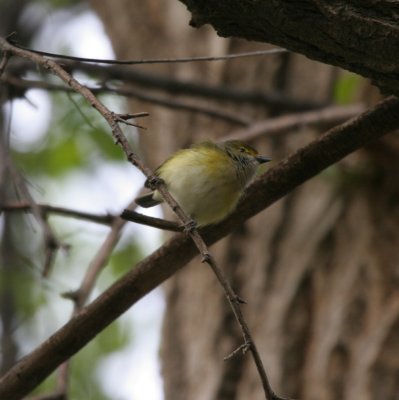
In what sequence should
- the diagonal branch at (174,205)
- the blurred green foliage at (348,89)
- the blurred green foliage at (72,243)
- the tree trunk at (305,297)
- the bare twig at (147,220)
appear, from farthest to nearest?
the blurred green foliage at (72,243), the blurred green foliage at (348,89), the tree trunk at (305,297), the bare twig at (147,220), the diagonal branch at (174,205)

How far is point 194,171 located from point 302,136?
1.71 meters

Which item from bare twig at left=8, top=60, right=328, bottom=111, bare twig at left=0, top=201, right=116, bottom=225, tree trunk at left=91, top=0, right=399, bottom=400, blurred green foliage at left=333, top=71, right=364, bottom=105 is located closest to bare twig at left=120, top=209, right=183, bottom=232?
bare twig at left=0, top=201, right=116, bottom=225

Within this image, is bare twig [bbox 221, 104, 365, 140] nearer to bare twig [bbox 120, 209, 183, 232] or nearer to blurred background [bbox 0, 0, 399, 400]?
blurred background [bbox 0, 0, 399, 400]

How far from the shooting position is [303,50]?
80.6 inches

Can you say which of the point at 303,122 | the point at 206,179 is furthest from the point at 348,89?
the point at 206,179

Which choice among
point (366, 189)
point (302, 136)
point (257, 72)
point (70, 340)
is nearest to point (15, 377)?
point (70, 340)

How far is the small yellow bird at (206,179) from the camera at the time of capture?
3033mm

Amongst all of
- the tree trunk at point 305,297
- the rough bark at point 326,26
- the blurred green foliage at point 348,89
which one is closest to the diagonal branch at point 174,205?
the rough bark at point 326,26

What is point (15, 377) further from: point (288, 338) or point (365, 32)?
point (288, 338)

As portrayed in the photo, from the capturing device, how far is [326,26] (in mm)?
1924

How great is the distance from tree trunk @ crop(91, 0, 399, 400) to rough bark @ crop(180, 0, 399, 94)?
2156 millimetres

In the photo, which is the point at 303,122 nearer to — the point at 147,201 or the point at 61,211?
the point at 147,201

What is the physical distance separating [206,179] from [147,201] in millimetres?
381

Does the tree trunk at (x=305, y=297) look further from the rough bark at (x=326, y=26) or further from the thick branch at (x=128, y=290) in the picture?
the rough bark at (x=326, y=26)
